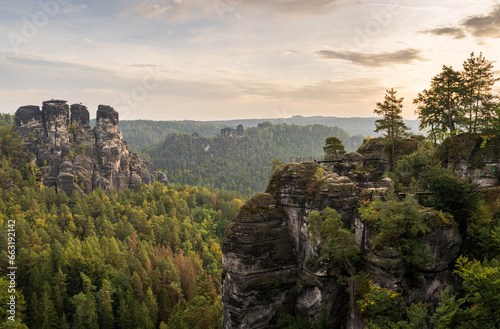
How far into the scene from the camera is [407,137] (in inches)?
1922

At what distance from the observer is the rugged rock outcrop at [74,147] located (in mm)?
112188

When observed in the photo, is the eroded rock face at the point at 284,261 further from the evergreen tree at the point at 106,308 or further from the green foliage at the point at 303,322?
the evergreen tree at the point at 106,308

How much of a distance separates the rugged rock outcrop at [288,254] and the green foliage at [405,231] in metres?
2.22

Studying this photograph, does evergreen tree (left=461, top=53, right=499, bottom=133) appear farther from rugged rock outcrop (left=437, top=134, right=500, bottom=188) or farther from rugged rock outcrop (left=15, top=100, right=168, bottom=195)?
rugged rock outcrop (left=15, top=100, right=168, bottom=195)

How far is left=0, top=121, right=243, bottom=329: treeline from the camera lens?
167ft

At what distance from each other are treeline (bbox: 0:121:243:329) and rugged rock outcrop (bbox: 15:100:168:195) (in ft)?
17.8

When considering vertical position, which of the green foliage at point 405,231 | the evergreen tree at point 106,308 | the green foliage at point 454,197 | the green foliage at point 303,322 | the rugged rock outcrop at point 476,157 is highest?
the rugged rock outcrop at point 476,157

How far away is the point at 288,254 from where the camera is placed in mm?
33562

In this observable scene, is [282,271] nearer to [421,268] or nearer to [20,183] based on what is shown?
[421,268]

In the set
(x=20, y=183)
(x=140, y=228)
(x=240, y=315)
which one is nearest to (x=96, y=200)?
(x=140, y=228)

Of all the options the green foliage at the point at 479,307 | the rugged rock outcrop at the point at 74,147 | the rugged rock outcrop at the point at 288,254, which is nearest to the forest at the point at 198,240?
the green foliage at the point at 479,307

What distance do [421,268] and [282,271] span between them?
534 inches

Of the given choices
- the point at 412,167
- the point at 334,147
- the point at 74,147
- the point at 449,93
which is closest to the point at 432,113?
the point at 449,93

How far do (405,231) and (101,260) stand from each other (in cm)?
5986
